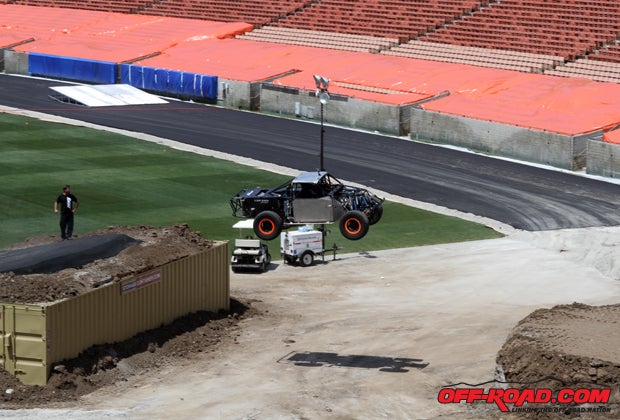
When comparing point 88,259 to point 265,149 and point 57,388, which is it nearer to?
point 57,388

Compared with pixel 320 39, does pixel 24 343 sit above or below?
below

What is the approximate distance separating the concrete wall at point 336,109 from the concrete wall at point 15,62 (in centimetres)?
1993

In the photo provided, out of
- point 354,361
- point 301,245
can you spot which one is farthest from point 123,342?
point 301,245

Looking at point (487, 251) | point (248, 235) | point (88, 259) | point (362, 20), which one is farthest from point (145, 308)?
point (362, 20)

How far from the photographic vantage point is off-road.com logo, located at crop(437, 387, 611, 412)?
27578 mm

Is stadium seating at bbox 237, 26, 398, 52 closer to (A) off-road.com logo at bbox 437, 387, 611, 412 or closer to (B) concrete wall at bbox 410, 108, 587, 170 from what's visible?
(B) concrete wall at bbox 410, 108, 587, 170

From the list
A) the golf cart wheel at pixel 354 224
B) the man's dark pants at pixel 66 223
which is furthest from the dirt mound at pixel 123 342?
the man's dark pants at pixel 66 223

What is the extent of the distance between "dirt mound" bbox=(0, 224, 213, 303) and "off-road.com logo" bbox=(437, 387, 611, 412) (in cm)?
855

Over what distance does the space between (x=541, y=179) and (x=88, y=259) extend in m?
27.0

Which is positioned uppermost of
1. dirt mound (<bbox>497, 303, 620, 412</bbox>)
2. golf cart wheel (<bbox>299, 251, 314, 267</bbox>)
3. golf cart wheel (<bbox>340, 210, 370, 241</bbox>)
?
golf cart wheel (<bbox>340, 210, 370, 241</bbox>)

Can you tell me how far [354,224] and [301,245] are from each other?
28.4ft

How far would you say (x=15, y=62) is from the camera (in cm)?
8544

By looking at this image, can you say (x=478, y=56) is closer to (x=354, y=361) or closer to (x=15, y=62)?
(x=15, y=62)

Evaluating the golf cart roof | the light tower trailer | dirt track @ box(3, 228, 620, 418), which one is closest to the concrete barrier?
the light tower trailer
